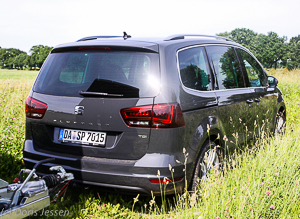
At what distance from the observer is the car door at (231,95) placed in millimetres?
3898

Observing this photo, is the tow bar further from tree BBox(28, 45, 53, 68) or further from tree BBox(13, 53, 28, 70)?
tree BBox(13, 53, 28, 70)

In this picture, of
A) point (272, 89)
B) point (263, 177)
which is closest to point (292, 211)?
point (263, 177)

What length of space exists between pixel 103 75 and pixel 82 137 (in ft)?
2.22

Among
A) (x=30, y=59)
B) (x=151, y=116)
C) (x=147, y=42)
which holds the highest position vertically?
(x=30, y=59)

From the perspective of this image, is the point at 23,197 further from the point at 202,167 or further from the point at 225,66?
the point at 225,66

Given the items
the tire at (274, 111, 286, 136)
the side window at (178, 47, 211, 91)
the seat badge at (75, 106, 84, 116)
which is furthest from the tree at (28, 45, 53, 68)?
the seat badge at (75, 106, 84, 116)

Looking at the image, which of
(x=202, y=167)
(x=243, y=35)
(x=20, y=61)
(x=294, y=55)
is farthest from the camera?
(x=243, y=35)

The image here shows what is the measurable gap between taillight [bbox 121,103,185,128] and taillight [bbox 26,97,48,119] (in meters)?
1.04

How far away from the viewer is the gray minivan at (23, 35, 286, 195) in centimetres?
285

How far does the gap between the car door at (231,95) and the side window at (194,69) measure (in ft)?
0.79

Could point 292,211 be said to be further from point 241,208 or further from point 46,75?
point 46,75

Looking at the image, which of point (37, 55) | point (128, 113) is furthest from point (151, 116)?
point (37, 55)

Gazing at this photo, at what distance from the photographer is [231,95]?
4117mm

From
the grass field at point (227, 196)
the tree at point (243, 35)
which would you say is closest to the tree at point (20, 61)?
the tree at point (243, 35)
